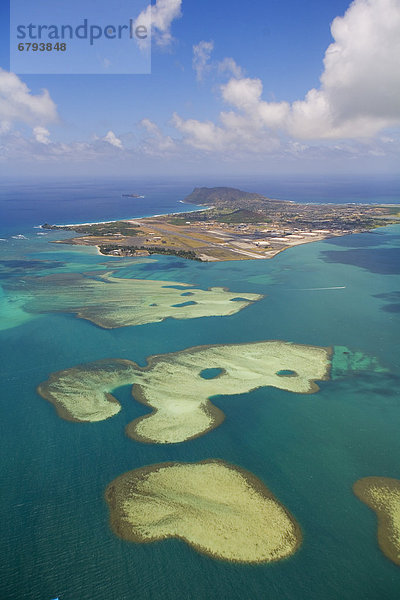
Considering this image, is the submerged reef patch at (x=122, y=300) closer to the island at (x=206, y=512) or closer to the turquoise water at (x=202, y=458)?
the turquoise water at (x=202, y=458)

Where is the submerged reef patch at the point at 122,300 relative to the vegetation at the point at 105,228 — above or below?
below

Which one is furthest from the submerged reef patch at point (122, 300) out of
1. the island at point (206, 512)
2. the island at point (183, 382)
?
the island at point (206, 512)

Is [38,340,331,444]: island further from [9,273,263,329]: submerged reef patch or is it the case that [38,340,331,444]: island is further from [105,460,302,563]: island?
[9,273,263,329]: submerged reef patch

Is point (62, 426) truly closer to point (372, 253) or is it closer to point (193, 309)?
point (193, 309)

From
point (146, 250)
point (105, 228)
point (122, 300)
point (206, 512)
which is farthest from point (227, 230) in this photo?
point (206, 512)

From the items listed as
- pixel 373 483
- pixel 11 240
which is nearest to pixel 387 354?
pixel 373 483

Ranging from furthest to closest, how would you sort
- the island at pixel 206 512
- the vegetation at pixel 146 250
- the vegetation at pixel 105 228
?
the vegetation at pixel 105 228 → the vegetation at pixel 146 250 → the island at pixel 206 512

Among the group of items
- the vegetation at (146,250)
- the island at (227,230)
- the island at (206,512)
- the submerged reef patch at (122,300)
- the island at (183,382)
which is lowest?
the island at (206,512)
